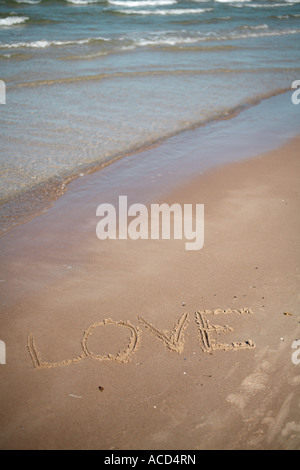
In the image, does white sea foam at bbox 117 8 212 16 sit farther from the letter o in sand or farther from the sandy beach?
the letter o in sand

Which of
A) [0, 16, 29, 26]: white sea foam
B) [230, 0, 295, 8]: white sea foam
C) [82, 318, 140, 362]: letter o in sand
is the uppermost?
[230, 0, 295, 8]: white sea foam

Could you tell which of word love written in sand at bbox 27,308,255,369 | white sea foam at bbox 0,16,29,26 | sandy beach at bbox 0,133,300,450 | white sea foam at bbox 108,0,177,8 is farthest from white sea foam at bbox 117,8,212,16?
word love written in sand at bbox 27,308,255,369

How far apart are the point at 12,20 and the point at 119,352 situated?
720 inches

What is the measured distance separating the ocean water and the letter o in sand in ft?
8.10

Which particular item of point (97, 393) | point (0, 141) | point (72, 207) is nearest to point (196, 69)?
point (0, 141)

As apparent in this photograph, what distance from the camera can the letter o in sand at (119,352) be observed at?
2.76m

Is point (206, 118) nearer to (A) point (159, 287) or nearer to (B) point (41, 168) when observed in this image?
(B) point (41, 168)

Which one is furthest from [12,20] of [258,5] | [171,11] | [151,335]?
[151,335]

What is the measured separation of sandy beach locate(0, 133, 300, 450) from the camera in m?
2.32

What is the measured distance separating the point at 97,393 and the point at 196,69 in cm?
1036

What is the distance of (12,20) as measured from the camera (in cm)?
1698

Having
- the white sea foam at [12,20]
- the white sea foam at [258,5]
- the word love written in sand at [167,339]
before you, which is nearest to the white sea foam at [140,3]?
the white sea foam at [258,5]

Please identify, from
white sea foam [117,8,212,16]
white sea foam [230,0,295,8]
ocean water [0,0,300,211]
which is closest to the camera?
ocean water [0,0,300,211]

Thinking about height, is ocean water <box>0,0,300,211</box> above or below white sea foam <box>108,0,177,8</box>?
below
